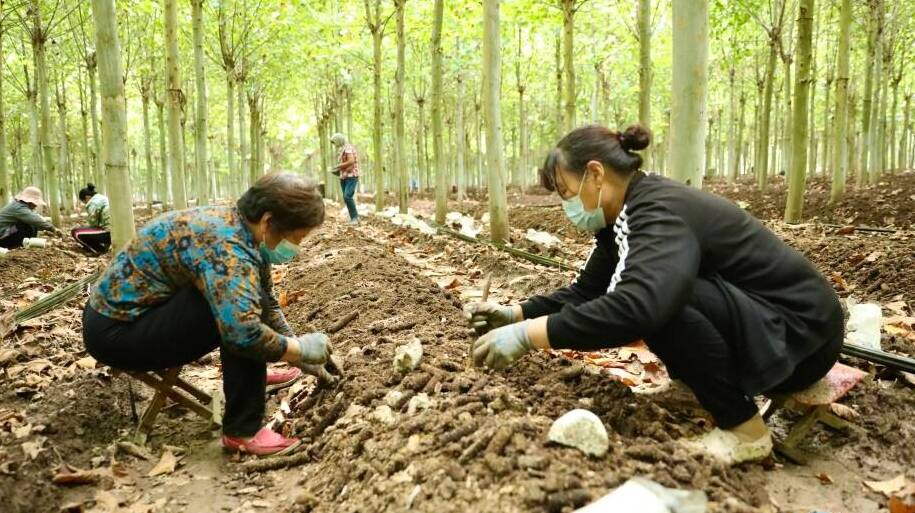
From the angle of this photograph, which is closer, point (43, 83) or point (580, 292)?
point (580, 292)

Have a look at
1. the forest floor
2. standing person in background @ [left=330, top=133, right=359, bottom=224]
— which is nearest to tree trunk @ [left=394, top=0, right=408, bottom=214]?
standing person in background @ [left=330, top=133, right=359, bottom=224]

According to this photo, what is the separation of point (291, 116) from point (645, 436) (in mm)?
29958

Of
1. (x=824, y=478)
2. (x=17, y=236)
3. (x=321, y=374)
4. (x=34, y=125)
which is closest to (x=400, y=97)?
(x=17, y=236)

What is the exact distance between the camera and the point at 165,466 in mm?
2721

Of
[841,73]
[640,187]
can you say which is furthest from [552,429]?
[841,73]

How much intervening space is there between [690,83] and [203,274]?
11.3 ft

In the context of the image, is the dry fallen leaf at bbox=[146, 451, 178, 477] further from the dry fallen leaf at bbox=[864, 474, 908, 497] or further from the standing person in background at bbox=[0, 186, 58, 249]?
the standing person in background at bbox=[0, 186, 58, 249]

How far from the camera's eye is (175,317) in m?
2.60

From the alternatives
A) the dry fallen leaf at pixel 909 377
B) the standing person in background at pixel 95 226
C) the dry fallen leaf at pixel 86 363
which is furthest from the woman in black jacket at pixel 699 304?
the standing person in background at pixel 95 226

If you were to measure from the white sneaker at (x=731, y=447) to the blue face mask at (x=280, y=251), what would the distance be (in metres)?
1.79

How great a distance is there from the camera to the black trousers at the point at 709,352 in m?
2.13

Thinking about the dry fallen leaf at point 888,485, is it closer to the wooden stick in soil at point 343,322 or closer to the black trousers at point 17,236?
the wooden stick in soil at point 343,322

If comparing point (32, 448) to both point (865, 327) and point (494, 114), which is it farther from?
point (494, 114)

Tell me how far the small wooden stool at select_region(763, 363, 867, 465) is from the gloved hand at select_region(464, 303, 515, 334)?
1183 millimetres
